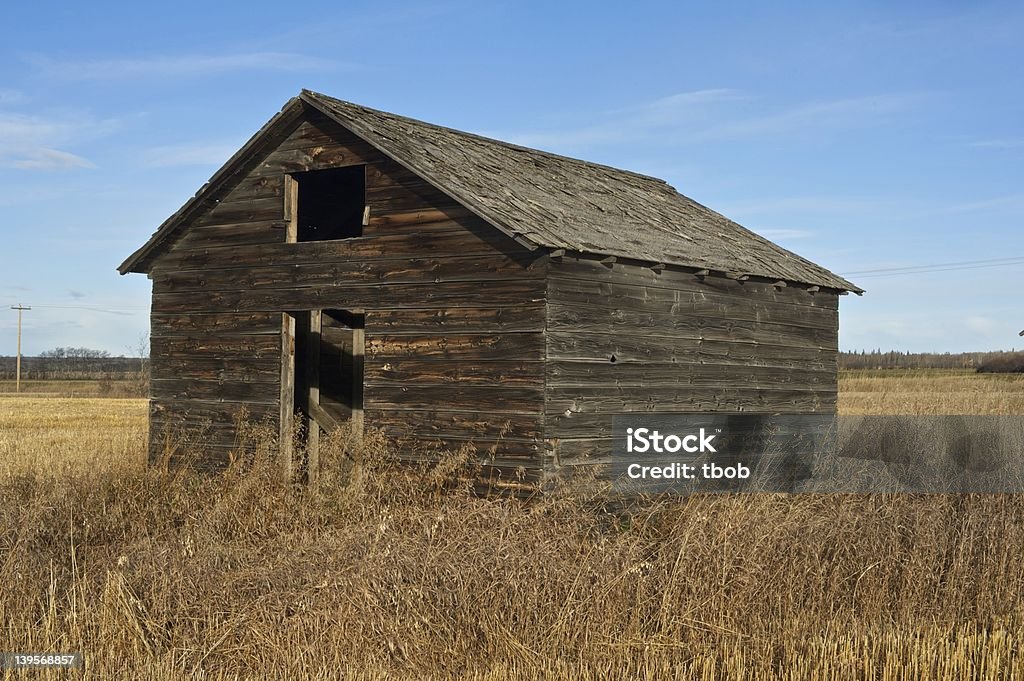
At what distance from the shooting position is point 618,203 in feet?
Result: 53.4

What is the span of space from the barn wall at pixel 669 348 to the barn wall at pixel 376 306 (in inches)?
15.7

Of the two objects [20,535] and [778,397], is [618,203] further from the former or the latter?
[20,535]

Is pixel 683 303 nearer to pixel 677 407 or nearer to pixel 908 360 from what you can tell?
pixel 677 407

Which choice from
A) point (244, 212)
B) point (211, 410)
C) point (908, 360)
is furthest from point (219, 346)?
point (908, 360)

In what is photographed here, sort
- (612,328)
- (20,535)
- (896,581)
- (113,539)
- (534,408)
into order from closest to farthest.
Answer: (896,581)
(20,535)
(113,539)
(534,408)
(612,328)

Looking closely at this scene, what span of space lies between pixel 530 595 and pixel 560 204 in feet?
26.0

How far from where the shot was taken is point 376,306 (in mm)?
13273

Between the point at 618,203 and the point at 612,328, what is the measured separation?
398cm

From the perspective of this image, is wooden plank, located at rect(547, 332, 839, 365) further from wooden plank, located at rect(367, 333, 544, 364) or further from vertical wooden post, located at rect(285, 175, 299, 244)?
vertical wooden post, located at rect(285, 175, 299, 244)

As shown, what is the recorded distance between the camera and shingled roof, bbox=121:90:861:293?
12.5 m

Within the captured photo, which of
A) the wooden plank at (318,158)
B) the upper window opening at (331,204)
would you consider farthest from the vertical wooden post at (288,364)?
the upper window opening at (331,204)

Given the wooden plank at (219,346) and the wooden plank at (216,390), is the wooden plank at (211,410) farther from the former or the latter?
the wooden plank at (219,346)

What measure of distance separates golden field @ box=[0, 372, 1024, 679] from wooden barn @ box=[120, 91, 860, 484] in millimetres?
2644

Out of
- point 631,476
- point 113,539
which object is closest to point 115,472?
point 113,539
